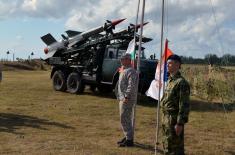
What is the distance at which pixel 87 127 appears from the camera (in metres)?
13.2

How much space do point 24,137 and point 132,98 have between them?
8.73 feet

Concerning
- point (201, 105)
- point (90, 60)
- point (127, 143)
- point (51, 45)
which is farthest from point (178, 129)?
point (51, 45)

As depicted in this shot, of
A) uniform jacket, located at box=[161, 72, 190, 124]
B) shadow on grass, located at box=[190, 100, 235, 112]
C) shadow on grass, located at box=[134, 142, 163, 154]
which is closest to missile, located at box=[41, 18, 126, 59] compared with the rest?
shadow on grass, located at box=[190, 100, 235, 112]

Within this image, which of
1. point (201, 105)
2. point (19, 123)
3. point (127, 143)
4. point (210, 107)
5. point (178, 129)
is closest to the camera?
point (178, 129)

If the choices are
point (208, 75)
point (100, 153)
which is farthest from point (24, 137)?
point (208, 75)

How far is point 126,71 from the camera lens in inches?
413

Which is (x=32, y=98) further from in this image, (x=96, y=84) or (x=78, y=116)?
(x=78, y=116)

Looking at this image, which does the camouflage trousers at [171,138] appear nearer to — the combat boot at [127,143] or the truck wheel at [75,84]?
the combat boot at [127,143]

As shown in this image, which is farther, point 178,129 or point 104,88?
point 104,88

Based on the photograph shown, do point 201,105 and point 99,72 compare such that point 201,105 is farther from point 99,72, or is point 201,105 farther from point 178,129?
point 178,129

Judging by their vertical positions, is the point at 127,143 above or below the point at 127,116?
below

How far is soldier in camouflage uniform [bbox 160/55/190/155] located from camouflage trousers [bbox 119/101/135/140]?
269 cm

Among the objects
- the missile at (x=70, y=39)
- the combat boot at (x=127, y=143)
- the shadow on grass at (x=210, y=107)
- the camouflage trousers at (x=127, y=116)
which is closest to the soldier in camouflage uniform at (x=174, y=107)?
the camouflage trousers at (x=127, y=116)

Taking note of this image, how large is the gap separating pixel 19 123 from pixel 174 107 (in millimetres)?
6736
